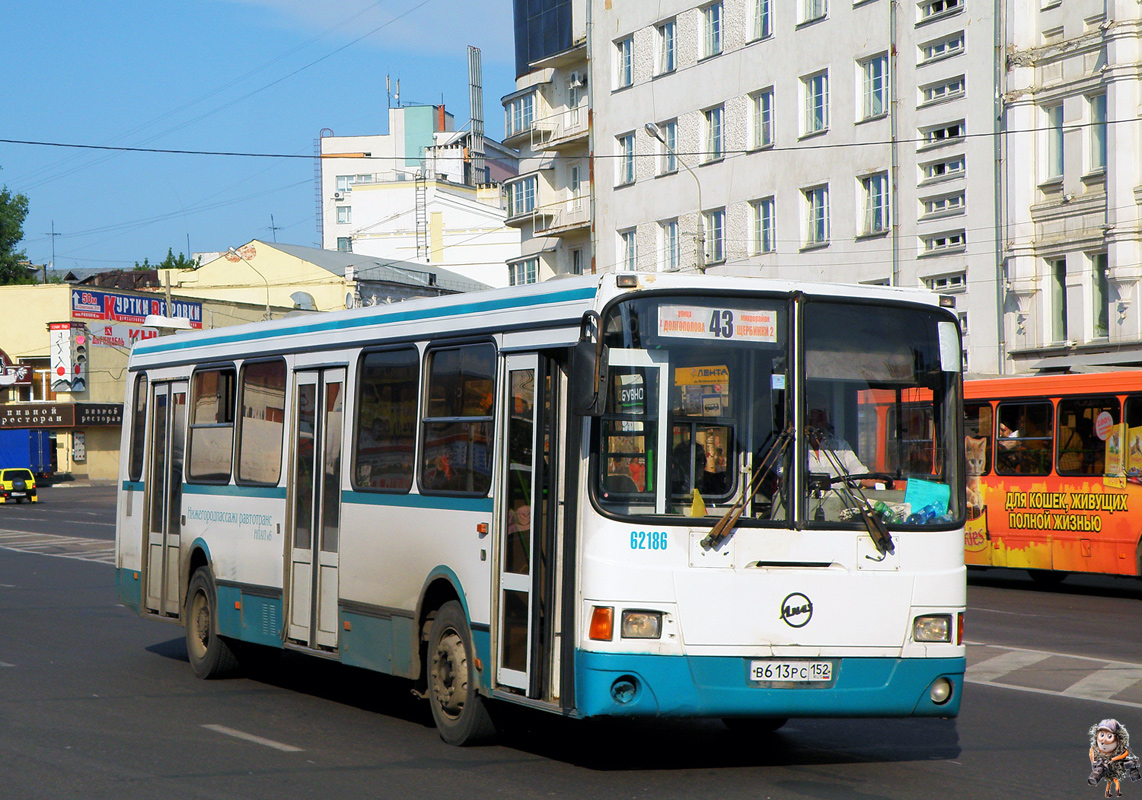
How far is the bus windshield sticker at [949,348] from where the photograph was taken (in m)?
8.52

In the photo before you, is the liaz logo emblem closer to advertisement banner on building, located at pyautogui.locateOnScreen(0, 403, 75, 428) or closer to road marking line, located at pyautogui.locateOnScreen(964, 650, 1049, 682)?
road marking line, located at pyautogui.locateOnScreen(964, 650, 1049, 682)

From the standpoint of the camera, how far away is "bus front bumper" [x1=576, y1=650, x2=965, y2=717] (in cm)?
771

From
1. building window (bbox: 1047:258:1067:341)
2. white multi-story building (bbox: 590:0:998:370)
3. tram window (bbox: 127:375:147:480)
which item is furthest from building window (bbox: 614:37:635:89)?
tram window (bbox: 127:375:147:480)

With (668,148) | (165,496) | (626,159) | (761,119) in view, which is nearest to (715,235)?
(668,148)

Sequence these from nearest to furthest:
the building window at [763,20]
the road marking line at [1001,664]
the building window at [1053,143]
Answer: the road marking line at [1001,664], the building window at [1053,143], the building window at [763,20]

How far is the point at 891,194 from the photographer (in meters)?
39.5

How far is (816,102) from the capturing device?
4262 cm

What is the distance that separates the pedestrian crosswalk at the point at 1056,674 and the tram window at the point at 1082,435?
6389 mm

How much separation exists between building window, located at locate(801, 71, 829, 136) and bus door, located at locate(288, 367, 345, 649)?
33.1 meters

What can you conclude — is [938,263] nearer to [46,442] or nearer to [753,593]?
[753,593]

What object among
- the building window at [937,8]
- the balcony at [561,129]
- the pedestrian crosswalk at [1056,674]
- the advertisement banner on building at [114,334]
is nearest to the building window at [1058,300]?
the building window at [937,8]

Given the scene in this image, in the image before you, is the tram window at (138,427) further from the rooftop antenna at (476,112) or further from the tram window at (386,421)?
the rooftop antenna at (476,112)

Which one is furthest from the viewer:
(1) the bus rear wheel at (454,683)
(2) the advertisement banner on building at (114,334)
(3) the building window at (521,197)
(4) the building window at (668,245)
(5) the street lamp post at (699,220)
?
(2) the advertisement banner on building at (114,334)

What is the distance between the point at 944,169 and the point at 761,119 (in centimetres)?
832
